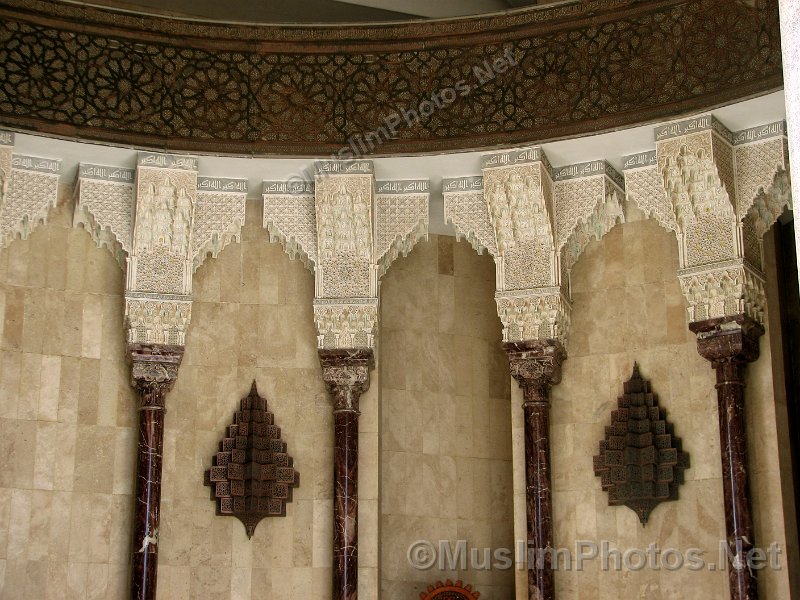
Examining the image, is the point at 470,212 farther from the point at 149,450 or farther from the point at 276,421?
the point at 149,450

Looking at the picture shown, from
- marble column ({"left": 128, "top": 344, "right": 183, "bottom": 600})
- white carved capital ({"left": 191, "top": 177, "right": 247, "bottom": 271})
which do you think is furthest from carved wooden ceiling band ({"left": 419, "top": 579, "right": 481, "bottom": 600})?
white carved capital ({"left": 191, "top": 177, "right": 247, "bottom": 271})

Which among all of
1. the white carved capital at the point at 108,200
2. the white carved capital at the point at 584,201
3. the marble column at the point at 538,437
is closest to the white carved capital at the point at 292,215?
the white carved capital at the point at 108,200

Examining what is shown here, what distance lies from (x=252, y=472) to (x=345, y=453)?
1.92 ft

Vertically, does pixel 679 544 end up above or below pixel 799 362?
below

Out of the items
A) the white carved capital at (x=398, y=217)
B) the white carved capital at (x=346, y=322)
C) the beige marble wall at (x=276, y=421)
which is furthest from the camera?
the white carved capital at (x=398, y=217)

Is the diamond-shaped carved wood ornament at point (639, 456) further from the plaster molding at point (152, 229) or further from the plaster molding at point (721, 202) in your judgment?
the plaster molding at point (152, 229)

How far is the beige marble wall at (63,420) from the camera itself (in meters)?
7.24

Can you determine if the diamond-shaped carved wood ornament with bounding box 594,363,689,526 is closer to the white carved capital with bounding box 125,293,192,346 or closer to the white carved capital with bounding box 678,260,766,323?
the white carved capital with bounding box 678,260,766,323

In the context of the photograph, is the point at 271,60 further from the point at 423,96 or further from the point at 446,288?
the point at 446,288

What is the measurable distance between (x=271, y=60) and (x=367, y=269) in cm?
145

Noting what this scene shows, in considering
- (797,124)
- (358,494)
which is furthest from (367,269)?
(797,124)

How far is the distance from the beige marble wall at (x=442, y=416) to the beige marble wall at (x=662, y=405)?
514 mm

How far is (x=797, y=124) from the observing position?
2.51 meters

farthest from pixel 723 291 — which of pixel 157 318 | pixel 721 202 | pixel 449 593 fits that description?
pixel 157 318
